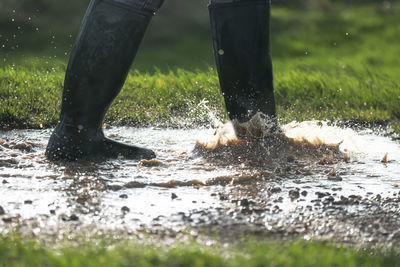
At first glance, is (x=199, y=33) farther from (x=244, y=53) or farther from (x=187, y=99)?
(x=244, y=53)

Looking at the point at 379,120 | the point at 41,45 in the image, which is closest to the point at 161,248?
the point at 379,120

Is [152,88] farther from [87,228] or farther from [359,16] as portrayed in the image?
[359,16]

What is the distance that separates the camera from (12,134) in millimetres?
3270

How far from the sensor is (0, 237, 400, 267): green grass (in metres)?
1.47

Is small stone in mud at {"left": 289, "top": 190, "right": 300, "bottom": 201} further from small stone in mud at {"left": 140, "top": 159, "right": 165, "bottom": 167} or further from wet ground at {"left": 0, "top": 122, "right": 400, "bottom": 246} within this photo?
small stone in mud at {"left": 140, "top": 159, "right": 165, "bottom": 167}

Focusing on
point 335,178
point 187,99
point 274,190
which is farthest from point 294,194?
point 187,99

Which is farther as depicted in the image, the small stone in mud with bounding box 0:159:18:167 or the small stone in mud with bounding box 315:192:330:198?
the small stone in mud with bounding box 0:159:18:167

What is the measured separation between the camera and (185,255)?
4.93 feet

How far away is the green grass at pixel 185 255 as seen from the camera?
4.83 feet

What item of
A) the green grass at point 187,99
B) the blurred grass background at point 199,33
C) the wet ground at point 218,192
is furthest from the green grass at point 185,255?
the blurred grass background at point 199,33

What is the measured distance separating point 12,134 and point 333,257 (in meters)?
2.25

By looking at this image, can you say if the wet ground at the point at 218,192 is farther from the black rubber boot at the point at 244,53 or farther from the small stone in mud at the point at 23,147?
the black rubber boot at the point at 244,53


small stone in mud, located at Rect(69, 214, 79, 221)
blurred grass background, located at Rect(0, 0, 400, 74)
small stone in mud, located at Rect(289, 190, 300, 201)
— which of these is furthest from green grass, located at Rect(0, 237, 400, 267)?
blurred grass background, located at Rect(0, 0, 400, 74)

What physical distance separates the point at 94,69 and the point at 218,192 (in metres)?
0.78
